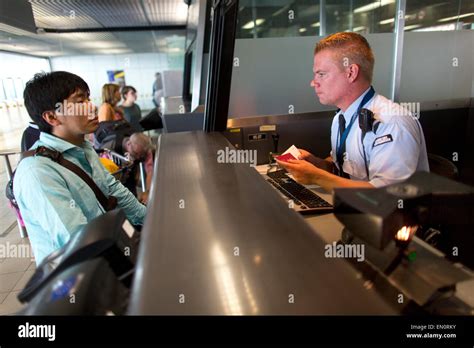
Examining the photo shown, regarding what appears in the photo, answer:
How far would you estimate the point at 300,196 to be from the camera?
4.83 ft

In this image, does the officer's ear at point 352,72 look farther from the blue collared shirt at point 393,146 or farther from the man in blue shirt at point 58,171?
the man in blue shirt at point 58,171

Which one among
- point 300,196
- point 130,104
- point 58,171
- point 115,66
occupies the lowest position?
point 300,196

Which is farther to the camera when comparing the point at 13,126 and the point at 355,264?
the point at 13,126

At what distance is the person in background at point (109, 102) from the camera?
3.09 metres

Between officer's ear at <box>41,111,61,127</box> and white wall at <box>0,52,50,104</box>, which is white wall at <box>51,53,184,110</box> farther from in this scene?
officer's ear at <box>41,111,61,127</box>

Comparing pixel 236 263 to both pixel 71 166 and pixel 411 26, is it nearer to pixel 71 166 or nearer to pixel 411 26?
pixel 71 166

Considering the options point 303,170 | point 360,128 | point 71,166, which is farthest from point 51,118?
point 360,128

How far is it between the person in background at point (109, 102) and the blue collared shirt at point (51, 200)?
6.46 feet

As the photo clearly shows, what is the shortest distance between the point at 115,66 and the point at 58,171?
7.40 feet

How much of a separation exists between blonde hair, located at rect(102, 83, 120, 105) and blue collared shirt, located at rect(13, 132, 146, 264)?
2.02 meters

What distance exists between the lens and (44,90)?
1.24m
